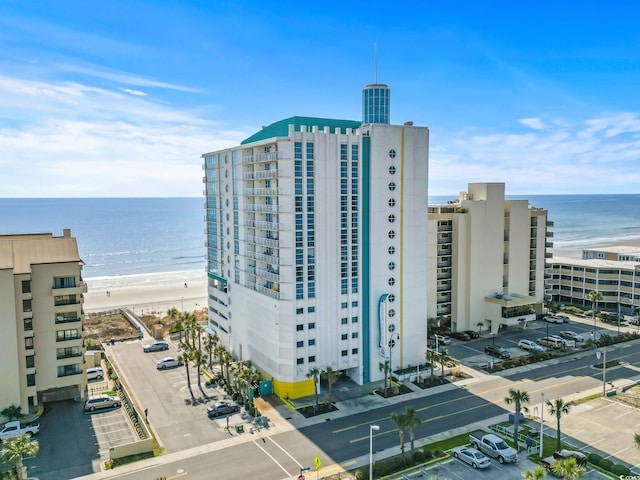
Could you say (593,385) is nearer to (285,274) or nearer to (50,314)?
(285,274)

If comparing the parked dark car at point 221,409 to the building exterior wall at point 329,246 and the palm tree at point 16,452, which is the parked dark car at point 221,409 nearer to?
the building exterior wall at point 329,246

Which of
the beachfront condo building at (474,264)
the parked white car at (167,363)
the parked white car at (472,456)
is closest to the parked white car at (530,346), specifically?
the beachfront condo building at (474,264)

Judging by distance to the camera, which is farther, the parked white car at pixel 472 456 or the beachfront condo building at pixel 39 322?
the beachfront condo building at pixel 39 322

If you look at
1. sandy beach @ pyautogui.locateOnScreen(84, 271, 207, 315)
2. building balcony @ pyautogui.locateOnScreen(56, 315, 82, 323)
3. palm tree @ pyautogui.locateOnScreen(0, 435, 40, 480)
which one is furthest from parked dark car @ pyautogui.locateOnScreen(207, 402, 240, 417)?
sandy beach @ pyautogui.locateOnScreen(84, 271, 207, 315)

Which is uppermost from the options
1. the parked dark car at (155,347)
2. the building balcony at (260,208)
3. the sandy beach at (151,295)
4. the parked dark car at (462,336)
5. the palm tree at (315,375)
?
the building balcony at (260,208)

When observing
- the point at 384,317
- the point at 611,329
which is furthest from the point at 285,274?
the point at 611,329

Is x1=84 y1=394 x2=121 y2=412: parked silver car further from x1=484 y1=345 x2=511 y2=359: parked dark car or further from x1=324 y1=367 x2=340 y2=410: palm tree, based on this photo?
x1=484 y1=345 x2=511 y2=359: parked dark car

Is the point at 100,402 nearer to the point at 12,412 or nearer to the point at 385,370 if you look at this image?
the point at 12,412
